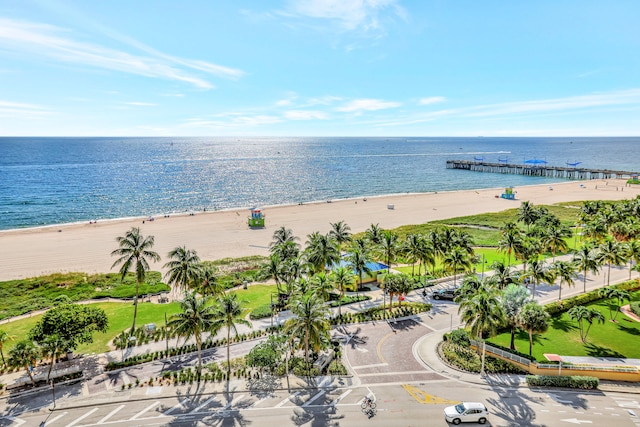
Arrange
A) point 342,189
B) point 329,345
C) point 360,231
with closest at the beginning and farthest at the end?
1. point 329,345
2. point 360,231
3. point 342,189

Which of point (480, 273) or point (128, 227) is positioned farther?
point (128, 227)

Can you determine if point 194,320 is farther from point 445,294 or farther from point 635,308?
point 635,308

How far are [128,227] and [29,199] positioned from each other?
2287 inches

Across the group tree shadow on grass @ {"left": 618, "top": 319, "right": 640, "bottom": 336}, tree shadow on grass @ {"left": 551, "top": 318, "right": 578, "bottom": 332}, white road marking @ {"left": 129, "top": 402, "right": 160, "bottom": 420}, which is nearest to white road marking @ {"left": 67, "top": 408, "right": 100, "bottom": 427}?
white road marking @ {"left": 129, "top": 402, "right": 160, "bottom": 420}

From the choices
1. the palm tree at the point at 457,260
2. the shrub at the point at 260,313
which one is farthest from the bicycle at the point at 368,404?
the palm tree at the point at 457,260

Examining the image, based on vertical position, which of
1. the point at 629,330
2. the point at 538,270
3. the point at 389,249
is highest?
the point at 389,249

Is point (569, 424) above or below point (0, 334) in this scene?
below

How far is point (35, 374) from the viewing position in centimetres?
3203

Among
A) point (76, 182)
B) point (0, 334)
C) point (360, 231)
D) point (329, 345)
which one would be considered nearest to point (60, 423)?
point (0, 334)

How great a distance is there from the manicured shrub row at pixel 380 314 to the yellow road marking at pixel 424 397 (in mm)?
12710

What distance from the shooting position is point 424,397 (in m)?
28.3

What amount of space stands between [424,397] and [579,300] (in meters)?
27.7

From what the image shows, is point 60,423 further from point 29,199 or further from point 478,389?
point 29,199

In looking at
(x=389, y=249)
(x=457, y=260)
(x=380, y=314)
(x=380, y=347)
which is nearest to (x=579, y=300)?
(x=457, y=260)
